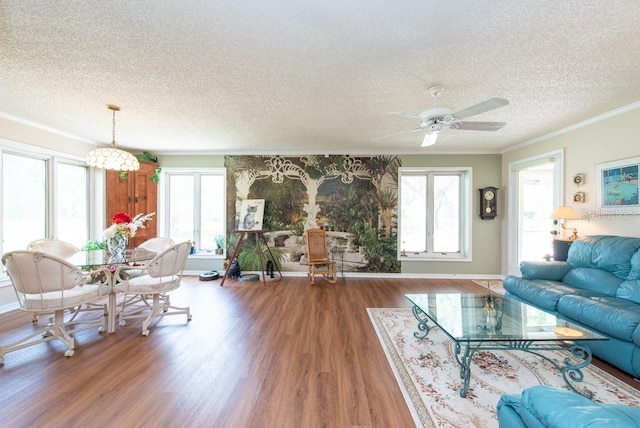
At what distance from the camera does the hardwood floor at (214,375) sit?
169 cm

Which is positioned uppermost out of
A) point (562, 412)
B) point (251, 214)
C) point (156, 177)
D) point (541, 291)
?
point (156, 177)

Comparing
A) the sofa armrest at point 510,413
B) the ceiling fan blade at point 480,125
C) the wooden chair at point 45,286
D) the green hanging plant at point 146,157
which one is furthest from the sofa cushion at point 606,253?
the green hanging plant at point 146,157

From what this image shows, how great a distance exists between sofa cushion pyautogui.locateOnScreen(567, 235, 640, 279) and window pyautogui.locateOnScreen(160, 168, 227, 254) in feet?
19.4

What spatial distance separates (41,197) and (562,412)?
6.12m

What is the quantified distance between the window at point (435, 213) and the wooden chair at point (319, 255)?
1632 millimetres

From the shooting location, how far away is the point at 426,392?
1905 mm

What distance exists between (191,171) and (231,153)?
985 mm

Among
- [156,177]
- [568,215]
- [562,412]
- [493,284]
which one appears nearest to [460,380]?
[562,412]

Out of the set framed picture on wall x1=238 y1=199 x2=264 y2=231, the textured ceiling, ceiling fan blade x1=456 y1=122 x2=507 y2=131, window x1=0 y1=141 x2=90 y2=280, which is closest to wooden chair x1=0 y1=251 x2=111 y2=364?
the textured ceiling

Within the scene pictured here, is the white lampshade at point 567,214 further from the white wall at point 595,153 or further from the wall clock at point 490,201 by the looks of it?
the wall clock at point 490,201

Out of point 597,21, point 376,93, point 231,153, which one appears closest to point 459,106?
point 376,93

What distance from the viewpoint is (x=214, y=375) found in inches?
83.5

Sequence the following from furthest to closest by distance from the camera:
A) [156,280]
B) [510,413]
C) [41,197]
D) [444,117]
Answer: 1. [41,197]
2. [156,280]
3. [444,117]
4. [510,413]

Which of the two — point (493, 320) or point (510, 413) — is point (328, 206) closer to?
point (493, 320)
